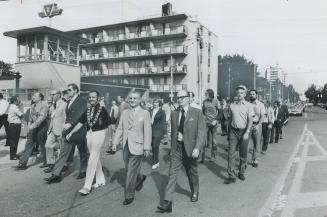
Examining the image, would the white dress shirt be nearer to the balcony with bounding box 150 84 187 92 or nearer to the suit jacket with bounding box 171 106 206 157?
the suit jacket with bounding box 171 106 206 157

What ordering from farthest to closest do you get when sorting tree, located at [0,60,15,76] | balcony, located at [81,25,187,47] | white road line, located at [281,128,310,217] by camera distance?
tree, located at [0,60,15,76] → balcony, located at [81,25,187,47] → white road line, located at [281,128,310,217]

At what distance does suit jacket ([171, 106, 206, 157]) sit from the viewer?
5059 millimetres

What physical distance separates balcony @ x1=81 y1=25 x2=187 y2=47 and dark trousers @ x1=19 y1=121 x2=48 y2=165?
133 feet

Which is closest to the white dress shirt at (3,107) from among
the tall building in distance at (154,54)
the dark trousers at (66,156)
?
the dark trousers at (66,156)

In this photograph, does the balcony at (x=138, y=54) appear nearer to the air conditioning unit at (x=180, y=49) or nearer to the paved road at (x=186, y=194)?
the air conditioning unit at (x=180, y=49)

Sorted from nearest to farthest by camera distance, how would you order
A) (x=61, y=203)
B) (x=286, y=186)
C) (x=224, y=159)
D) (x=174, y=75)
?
1. (x=61, y=203)
2. (x=286, y=186)
3. (x=224, y=159)
4. (x=174, y=75)

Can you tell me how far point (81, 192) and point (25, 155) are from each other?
2904mm

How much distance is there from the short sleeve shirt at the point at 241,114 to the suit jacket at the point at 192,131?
176cm

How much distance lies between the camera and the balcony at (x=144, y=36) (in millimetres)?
47062

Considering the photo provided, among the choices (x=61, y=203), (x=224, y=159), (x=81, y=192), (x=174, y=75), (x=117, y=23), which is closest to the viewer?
(x=61, y=203)

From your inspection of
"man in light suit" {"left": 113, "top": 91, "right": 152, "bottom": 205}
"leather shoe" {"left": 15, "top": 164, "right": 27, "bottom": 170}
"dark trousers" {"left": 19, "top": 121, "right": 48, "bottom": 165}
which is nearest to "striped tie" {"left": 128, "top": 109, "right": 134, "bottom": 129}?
"man in light suit" {"left": 113, "top": 91, "right": 152, "bottom": 205}

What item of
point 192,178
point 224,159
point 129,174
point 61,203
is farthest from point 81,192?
point 224,159

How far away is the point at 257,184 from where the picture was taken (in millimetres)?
6340

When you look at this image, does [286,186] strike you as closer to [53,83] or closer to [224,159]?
[224,159]
